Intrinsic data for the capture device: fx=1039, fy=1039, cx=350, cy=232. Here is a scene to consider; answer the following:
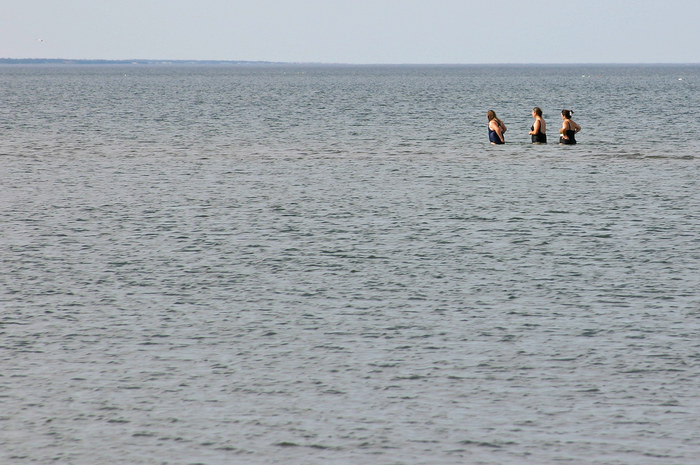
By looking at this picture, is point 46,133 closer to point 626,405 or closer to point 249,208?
point 249,208

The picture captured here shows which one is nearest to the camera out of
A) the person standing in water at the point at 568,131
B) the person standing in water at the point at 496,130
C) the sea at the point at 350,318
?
the sea at the point at 350,318

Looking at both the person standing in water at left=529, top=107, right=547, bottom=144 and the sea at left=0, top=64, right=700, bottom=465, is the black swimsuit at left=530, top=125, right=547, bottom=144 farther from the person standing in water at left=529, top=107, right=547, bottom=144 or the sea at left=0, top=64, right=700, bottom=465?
the sea at left=0, top=64, right=700, bottom=465

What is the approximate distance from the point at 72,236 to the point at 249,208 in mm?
5696

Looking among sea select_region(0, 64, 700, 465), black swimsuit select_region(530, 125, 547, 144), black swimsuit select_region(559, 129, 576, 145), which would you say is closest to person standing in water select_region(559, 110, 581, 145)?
black swimsuit select_region(559, 129, 576, 145)

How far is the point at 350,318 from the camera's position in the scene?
1531cm

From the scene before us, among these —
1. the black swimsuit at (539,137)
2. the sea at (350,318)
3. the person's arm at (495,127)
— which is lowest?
the sea at (350,318)

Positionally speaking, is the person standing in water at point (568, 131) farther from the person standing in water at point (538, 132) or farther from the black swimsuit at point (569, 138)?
the person standing in water at point (538, 132)

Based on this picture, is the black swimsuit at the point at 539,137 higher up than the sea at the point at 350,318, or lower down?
higher up

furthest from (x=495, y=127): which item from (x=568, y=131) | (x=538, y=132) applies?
(x=568, y=131)

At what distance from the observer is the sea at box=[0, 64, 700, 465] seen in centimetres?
1057

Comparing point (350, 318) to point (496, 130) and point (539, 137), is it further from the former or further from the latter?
point (539, 137)

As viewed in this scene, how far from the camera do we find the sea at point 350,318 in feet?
34.7

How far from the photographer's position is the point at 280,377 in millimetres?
12477

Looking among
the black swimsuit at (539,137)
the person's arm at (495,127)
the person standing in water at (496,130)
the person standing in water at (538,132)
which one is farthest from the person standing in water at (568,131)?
the person's arm at (495,127)
